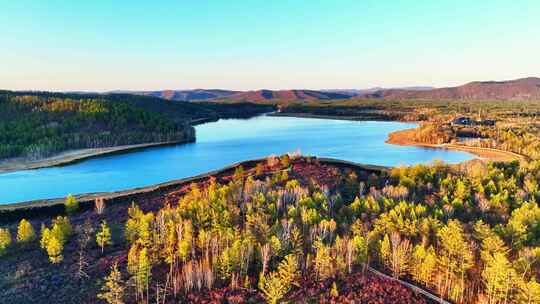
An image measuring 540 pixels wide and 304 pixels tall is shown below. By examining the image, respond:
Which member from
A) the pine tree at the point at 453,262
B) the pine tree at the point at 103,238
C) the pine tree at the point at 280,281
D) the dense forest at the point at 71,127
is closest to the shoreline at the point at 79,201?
the pine tree at the point at 103,238

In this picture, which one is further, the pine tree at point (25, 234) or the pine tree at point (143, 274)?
the pine tree at point (25, 234)

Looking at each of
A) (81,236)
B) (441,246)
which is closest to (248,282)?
(441,246)

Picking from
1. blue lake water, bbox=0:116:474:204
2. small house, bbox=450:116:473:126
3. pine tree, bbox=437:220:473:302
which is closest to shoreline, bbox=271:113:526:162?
blue lake water, bbox=0:116:474:204

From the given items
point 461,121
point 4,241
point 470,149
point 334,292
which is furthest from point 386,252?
point 461,121

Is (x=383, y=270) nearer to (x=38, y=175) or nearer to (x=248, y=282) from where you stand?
(x=248, y=282)

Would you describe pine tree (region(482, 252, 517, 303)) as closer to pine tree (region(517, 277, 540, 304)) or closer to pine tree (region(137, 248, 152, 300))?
pine tree (region(517, 277, 540, 304))

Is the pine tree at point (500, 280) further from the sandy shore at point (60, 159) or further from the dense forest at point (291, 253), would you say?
the sandy shore at point (60, 159)

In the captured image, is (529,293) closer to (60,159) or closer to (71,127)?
(60,159)
